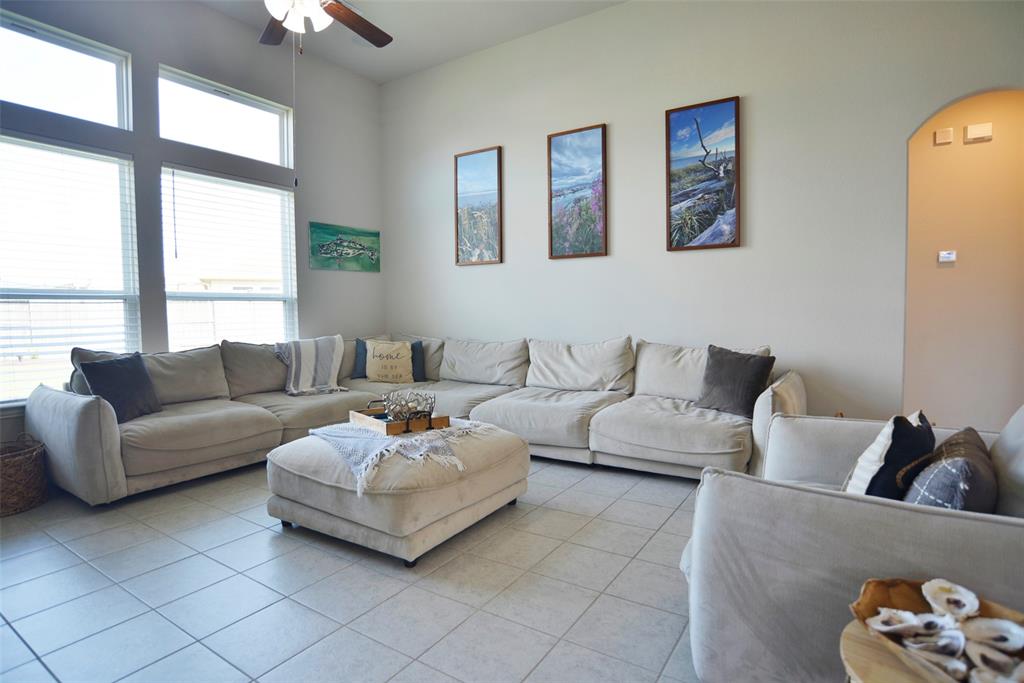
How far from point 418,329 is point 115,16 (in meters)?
3.37

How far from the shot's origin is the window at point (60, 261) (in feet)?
10.6

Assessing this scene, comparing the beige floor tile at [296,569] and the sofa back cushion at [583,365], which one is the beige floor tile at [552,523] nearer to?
the beige floor tile at [296,569]

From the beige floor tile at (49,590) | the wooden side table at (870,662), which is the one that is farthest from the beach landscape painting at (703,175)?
the beige floor tile at (49,590)

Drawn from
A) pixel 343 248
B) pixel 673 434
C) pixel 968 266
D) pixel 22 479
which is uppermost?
pixel 343 248

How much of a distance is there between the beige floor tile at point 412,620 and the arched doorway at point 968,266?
158 inches

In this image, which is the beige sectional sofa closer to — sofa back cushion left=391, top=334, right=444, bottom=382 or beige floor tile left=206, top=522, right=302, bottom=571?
sofa back cushion left=391, top=334, right=444, bottom=382

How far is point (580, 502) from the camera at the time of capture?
3.00 meters

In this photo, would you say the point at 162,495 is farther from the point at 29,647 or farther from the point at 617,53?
the point at 617,53

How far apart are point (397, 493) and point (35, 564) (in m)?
1.66

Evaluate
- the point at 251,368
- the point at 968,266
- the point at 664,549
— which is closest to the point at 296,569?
the point at 664,549

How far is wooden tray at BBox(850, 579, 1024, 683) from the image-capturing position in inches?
34.7

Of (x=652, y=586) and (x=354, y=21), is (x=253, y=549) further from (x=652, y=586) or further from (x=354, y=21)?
(x=354, y=21)

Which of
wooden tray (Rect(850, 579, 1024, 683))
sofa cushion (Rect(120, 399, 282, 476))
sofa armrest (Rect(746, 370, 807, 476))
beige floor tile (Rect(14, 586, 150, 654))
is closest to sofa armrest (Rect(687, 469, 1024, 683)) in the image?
wooden tray (Rect(850, 579, 1024, 683))

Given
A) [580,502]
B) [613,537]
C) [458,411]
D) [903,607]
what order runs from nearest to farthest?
1. [903,607]
2. [613,537]
3. [580,502]
4. [458,411]
